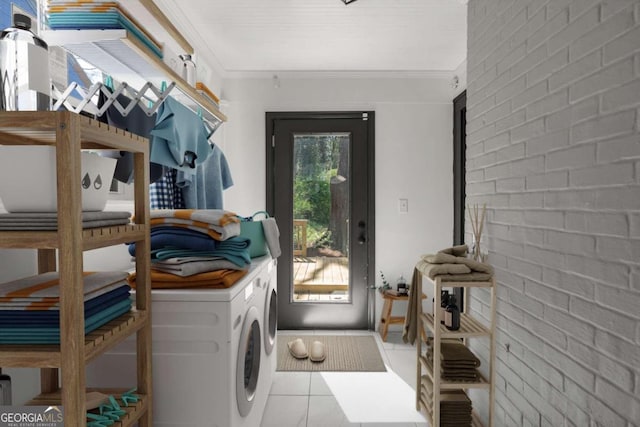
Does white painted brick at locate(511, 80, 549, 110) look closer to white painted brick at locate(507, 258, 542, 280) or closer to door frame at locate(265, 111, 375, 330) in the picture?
white painted brick at locate(507, 258, 542, 280)

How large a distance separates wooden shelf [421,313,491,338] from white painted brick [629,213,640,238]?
0.88m

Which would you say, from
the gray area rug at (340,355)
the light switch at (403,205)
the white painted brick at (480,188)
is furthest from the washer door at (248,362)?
the light switch at (403,205)

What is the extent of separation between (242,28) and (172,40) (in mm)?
750

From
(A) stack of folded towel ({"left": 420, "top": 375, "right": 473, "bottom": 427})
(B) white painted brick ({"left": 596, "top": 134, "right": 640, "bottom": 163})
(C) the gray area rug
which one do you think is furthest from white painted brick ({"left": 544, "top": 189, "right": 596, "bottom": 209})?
(C) the gray area rug

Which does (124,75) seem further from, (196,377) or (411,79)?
(411,79)

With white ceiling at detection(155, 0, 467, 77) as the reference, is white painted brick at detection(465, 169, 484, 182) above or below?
below

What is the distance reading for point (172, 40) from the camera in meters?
1.89

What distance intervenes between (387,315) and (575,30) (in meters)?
2.50

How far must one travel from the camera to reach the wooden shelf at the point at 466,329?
1.73 meters

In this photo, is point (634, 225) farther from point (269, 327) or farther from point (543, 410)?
point (269, 327)

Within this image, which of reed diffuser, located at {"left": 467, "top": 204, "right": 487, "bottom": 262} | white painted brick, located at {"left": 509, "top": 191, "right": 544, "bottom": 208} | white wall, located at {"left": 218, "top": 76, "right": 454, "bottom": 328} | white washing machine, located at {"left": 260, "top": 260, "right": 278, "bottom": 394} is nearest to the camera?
white painted brick, located at {"left": 509, "top": 191, "right": 544, "bottom": 208}

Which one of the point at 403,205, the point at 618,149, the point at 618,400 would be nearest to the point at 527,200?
the point at 618,149

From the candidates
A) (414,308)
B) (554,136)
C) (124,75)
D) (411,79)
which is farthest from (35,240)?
(411,79)

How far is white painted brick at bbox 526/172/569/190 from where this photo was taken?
1288 millimetres
